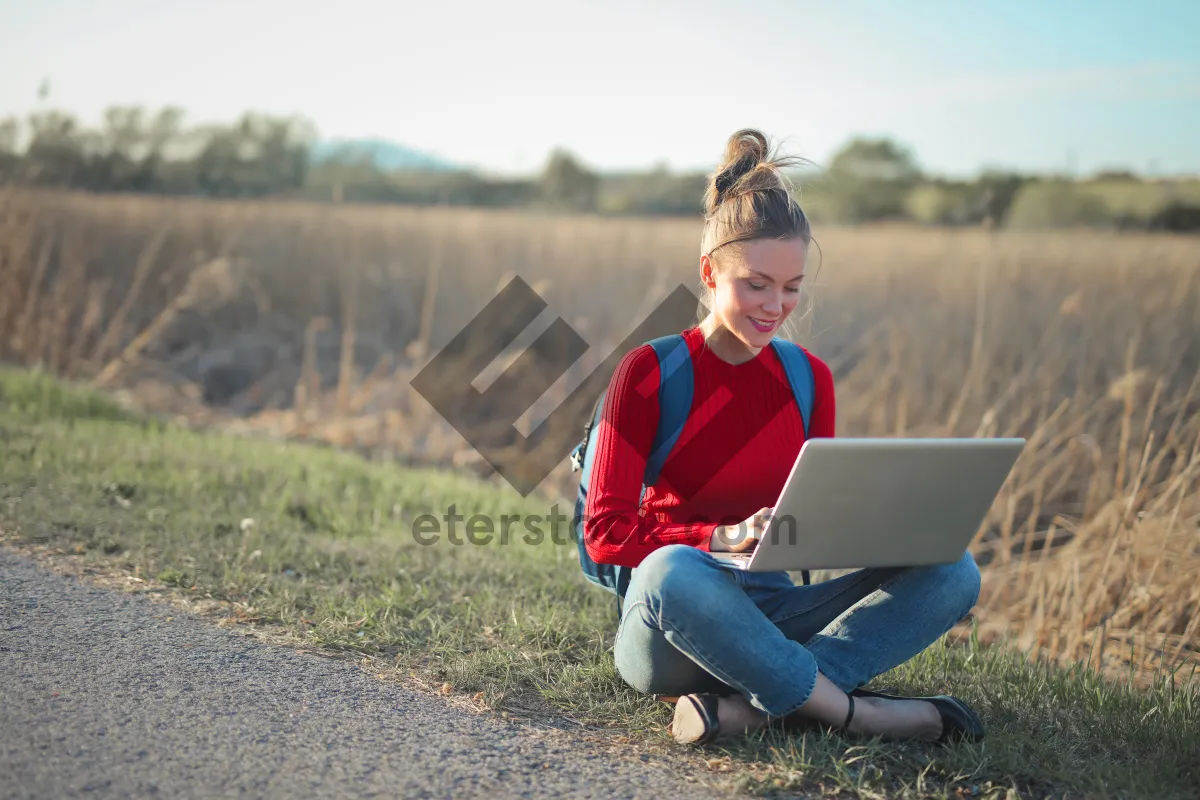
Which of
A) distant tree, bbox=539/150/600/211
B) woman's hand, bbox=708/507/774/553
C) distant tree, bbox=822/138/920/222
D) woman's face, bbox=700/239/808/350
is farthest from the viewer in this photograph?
distant tree, bbox=822/138/920/222

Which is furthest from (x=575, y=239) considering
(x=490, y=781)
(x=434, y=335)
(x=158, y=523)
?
(x=490, y=781)

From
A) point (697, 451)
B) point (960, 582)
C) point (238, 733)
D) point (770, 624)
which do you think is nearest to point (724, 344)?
point (697, 451)

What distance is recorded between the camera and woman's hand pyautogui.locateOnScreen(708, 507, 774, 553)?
7.36ft

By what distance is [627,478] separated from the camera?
249 cm

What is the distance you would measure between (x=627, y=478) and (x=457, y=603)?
4.09 ft

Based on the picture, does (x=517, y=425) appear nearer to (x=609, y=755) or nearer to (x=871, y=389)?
(x=871, y=389)

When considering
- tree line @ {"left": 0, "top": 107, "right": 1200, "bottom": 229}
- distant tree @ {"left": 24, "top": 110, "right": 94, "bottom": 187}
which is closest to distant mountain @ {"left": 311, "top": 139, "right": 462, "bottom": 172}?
tree line @ {"left": 0, "top": 107, "right": 1200, "bottom": 229}

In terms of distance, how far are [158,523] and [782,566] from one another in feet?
9.25

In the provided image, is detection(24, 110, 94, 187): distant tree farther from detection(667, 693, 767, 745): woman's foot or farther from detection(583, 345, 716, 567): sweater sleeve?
detection(667, 693, 767, 745): woman's foot

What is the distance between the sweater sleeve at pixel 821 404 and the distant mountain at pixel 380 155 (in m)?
6.68

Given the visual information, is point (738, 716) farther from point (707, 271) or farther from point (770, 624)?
point (707, 271)

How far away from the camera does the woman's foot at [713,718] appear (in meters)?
2.38

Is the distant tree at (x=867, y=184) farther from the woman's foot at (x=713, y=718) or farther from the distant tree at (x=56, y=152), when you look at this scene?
the woman's foot at (x=713, y=718)

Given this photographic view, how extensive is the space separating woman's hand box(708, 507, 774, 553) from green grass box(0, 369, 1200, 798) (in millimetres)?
495
